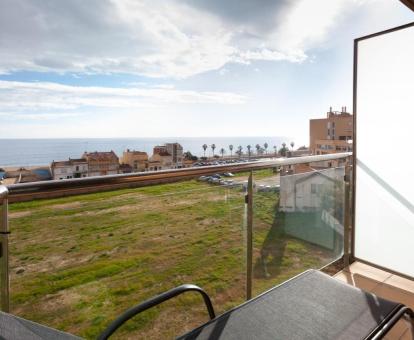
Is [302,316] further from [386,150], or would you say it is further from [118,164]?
[118,164]

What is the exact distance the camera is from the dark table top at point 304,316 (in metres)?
1.18

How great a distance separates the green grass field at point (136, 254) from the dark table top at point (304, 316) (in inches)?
30.0

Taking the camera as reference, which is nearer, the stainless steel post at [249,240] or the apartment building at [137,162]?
the apartment building at [137,162]

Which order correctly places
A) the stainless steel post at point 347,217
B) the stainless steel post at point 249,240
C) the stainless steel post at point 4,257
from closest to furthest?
the stainless steel post at point 4,257 < the stainless steel post at point 249,240 < the stainless steel post at point 347,217

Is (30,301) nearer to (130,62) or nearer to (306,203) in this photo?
(306,203)

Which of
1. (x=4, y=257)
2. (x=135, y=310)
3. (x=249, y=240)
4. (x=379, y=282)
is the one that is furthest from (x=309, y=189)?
(x=4, y=257)

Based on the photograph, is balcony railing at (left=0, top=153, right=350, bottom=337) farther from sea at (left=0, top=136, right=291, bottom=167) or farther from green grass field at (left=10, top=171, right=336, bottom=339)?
sea at (left=0, top=136, right=291, bottom=167)

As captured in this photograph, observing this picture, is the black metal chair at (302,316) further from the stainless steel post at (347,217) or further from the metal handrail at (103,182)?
the stainless steel post at (347,217)

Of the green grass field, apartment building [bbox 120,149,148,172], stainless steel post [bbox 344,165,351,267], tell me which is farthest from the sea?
stainless steel post [bbox 344,165,351,267]

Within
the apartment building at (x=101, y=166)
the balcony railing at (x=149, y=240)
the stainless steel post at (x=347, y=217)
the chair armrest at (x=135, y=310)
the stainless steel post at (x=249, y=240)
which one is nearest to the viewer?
the chair armrest at (x=135, y=310)

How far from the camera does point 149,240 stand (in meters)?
1.93

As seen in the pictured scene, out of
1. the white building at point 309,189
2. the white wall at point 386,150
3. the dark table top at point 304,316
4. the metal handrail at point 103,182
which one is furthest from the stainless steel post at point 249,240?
the white wall at point 386,150

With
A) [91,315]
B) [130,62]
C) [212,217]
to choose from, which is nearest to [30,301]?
[91,315]

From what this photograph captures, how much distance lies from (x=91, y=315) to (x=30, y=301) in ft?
1.26
